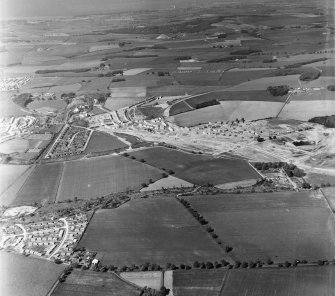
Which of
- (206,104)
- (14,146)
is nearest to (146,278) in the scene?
(14,146)

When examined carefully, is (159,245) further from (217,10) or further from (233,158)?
(217,10)

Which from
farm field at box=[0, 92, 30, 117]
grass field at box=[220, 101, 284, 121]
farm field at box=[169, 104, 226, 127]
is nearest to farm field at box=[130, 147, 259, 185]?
farm field at box=[169, 104, 226, 127]

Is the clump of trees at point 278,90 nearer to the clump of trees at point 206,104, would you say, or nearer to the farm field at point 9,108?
the clump of trees at point 206,104

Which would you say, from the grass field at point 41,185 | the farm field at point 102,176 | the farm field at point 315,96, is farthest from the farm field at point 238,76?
the grass field at point 41,185

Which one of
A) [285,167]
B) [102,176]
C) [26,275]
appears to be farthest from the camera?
[285,167]

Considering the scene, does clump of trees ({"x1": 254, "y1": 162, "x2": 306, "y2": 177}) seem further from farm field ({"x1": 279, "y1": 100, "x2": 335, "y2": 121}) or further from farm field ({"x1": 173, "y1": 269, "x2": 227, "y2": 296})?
farm field ({"x1": 173, "y1": 269, "x2": 227, "y2": 296})

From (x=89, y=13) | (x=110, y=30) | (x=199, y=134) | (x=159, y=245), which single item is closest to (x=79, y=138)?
(x=199, y=134)

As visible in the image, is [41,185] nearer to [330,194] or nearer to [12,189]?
[12,189]
